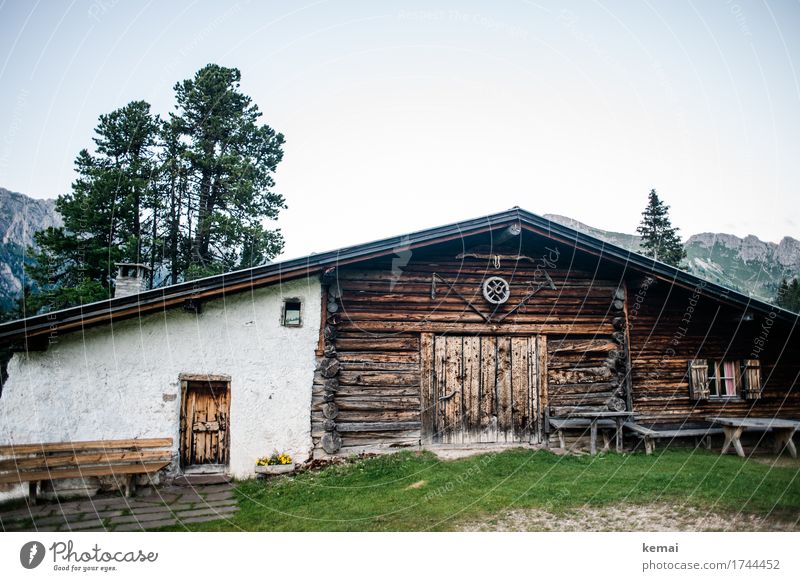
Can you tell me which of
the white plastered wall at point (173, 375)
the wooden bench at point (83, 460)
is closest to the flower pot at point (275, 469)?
the white plastered wall at point (173, 375)

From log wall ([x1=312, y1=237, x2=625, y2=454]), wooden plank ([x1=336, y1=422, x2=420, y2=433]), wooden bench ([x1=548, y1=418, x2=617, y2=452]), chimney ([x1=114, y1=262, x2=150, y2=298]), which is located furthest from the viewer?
wooden bench ([x1=548, y1=418, x2=617, y2=452])

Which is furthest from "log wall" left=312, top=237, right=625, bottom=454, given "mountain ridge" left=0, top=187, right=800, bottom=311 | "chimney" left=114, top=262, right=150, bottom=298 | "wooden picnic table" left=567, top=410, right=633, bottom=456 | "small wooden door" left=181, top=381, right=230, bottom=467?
"chimney" left=114, top=262, right=150, bottom=298

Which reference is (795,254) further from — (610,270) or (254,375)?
(254,375)

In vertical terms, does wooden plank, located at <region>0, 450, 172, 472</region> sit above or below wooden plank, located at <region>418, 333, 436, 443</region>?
below

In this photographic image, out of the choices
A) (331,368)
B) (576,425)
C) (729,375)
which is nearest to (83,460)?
(331,368)

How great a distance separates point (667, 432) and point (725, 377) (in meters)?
2.27

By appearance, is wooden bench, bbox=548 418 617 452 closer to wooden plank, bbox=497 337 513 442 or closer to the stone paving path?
wooden plank, bbox=497 337 513 442

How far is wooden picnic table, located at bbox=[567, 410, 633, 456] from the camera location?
8602mm

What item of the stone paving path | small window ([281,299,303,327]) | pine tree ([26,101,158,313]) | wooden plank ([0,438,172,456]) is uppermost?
pine tree ([26,101,158,313])

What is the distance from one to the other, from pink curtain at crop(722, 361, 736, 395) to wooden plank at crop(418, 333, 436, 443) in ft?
21.6

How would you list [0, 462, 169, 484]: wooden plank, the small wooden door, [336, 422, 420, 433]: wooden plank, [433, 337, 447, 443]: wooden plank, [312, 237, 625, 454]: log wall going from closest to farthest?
1. [0, 462, 169, 484]: wooden plank
2. the small wooden door
3. [336, 422, 420, 433]: wooden plank
4. [312, 237, 625, 454]: log wall
5. [433, 337, 447, 443]: wooden plank

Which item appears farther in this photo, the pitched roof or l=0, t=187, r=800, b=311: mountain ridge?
l=0, t=187, r=800, b=311: mountain ridge

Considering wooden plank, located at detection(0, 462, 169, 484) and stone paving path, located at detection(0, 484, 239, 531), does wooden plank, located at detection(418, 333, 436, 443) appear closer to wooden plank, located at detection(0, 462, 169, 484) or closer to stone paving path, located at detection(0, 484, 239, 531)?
stone paving path, located at detection(0, 484, 239, 531)
